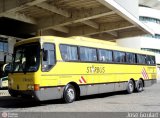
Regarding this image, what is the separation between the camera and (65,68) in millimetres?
14664

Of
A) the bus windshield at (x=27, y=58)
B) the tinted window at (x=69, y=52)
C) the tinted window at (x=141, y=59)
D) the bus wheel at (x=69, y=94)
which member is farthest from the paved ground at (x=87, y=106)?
the tinted window at (x=141, y=59)

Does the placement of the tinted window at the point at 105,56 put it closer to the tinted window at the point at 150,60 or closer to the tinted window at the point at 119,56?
the tinted window at the point at 119,56

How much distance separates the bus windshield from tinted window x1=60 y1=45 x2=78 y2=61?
1.39 m

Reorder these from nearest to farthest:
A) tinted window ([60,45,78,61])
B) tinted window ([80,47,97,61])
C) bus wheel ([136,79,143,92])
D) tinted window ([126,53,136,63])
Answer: tinted window ([60,45,78,61]) → tinted window ([80,47,97,61]) → tinted window ([126,53,136,63]) → bus wheel ([136,79,143,92])

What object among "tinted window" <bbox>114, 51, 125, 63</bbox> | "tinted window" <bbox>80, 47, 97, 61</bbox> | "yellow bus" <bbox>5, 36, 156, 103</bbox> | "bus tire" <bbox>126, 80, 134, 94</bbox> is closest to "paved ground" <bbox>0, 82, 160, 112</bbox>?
"yellow bus" <bbox>5, 36, 156, 103</bbox>

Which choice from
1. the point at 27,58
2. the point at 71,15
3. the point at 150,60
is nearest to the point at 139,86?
the point at 150,60

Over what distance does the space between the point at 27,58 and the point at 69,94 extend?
8.31 feet

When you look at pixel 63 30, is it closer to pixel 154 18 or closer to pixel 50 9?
pixel 50 9

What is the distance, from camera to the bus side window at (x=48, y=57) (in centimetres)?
1359

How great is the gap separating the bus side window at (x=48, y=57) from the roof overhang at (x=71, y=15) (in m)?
8.32

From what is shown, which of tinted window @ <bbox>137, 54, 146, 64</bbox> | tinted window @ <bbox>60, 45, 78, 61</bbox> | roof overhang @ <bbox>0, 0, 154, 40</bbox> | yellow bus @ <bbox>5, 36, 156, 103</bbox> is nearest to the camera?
yellow bus @ <bbox>5, 36, 156, 103</bbox>

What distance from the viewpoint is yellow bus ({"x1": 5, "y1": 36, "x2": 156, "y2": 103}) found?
1345 cm

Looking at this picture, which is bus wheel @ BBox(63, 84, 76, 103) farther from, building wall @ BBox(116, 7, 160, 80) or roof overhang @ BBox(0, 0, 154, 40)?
building wall @ BBox(116, 7, 160, 80)

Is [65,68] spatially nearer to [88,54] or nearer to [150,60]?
[88,54]
